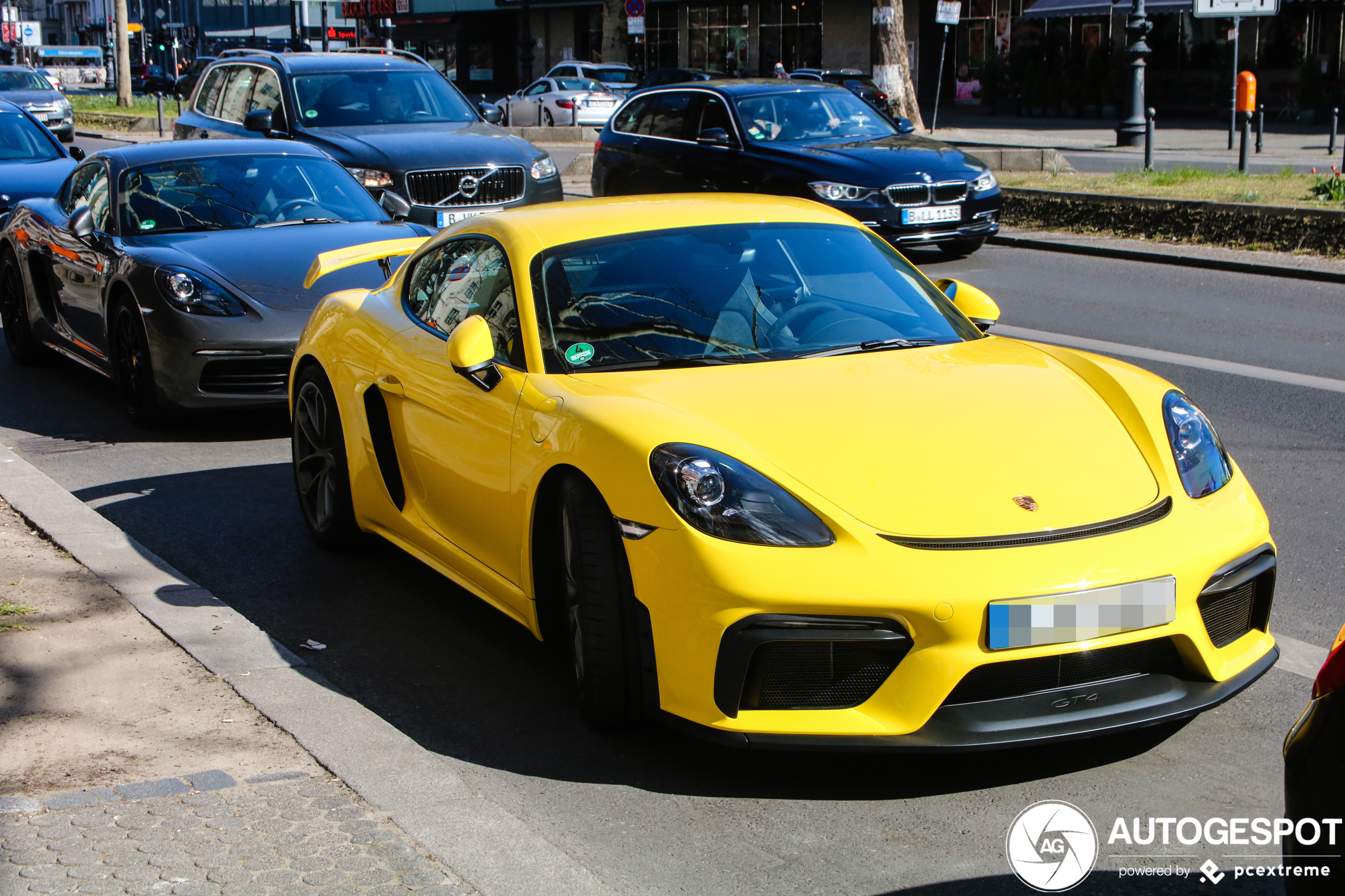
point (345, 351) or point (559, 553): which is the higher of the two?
point (345, 351)

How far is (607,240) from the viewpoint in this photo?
503cm

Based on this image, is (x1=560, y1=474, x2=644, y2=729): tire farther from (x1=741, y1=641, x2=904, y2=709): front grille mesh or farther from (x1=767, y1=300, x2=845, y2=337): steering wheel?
(x1=767, y1=300, x2=845, y2=337): steering wheel

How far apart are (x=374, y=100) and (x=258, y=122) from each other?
1.20m

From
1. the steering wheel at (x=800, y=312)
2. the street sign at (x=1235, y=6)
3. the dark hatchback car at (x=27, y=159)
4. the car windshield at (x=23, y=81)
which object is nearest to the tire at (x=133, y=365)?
the steering wheel at (x=800, y=312)

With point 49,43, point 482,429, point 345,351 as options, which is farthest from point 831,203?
point 49,43

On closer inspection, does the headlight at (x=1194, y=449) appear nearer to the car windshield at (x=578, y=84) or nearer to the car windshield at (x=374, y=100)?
the car windshield at (x=374, y=100)

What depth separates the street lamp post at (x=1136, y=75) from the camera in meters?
24.9

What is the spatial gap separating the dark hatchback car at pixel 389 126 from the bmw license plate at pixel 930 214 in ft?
10.6

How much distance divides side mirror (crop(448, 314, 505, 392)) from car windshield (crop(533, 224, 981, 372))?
6.7 inches

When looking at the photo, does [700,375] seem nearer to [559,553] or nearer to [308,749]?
[559,553]

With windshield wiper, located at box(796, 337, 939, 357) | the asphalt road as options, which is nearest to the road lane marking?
the asphalt road

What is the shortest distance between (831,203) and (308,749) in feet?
35.9

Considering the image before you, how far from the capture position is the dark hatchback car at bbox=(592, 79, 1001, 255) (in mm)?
14344

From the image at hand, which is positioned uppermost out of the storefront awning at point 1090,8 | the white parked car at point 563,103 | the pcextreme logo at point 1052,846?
the storefront awning at point 1090,8
